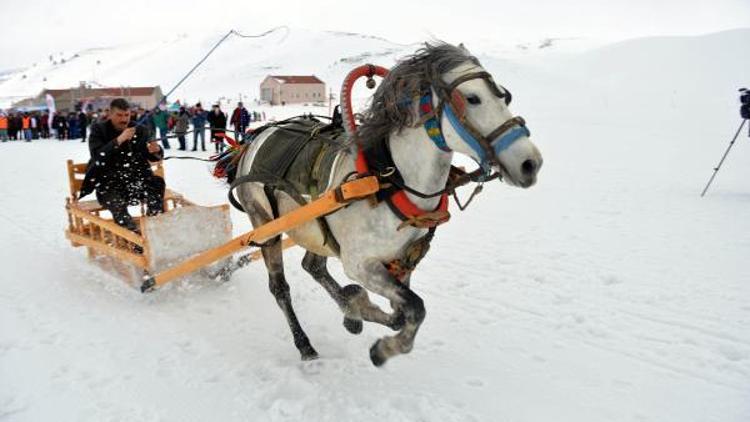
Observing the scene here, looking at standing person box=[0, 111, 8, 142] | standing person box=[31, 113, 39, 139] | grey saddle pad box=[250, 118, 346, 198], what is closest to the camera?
grey saddle pad box=[250, 118, 346, 198]

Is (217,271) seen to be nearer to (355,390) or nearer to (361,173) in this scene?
(355,390)

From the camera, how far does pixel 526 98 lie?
35969mm

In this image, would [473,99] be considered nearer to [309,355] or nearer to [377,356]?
[377,356]

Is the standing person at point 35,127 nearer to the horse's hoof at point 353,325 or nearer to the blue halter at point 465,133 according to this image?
the horse's hoof at point 353,325

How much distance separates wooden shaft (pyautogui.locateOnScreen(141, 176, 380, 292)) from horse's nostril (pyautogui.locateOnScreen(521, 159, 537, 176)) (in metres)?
0.97

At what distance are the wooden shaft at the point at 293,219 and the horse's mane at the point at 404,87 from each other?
0.31 meters

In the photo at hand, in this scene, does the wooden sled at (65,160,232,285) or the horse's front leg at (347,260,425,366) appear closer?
the horse's front leg at (347,260,425,366)

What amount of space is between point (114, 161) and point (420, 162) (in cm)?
413

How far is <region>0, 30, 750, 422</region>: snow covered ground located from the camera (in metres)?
3.64

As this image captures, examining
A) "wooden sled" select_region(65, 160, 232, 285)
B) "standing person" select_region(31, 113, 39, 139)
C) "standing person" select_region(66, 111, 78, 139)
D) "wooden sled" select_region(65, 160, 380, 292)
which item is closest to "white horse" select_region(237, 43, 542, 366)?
"wooden sled" select_region(65, 160, 380, 292)

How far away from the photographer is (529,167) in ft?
8.82

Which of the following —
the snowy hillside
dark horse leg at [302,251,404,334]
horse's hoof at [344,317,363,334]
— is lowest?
the snowy hillside

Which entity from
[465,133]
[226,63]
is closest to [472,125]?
[465,133]

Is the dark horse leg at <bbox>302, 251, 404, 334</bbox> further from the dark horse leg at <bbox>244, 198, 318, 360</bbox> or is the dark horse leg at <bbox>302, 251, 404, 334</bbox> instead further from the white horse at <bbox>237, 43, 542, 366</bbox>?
the dark horse leg at <bbox>244, 198, 318, 360</bbox>
